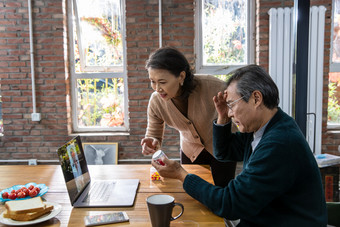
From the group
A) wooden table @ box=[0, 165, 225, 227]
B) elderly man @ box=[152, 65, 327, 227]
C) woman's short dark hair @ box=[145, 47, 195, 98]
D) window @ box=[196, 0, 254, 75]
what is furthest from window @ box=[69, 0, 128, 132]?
elderly man @ box=[152, 65, 327, 227]

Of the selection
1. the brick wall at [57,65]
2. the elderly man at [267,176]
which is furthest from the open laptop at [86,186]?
the brick wall at [57,65]

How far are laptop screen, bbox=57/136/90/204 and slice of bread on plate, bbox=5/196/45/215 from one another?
4.8 inches

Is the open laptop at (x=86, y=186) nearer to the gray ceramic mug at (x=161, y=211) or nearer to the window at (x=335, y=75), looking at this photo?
the gray ceramic mug at (x=161, y=211)

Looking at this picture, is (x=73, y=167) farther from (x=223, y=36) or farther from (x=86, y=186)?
(x=223, y=36)

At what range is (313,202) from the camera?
942 mm

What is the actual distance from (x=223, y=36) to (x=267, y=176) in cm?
269

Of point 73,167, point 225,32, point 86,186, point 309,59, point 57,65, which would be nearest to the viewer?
point 73,167

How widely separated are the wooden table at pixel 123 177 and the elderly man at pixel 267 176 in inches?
5.3

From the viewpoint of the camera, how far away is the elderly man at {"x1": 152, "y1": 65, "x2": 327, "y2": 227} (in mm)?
910

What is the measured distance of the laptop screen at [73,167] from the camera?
3.91 ft

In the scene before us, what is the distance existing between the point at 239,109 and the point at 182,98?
74 cm

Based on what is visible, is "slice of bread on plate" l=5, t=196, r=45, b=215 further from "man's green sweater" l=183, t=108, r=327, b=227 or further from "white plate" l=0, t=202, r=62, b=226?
"man's green sweater" l=183, t=108, r=327, b=227

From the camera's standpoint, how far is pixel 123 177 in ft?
5.20

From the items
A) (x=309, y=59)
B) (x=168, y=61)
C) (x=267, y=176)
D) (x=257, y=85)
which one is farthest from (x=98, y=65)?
(x=267, y=176)
